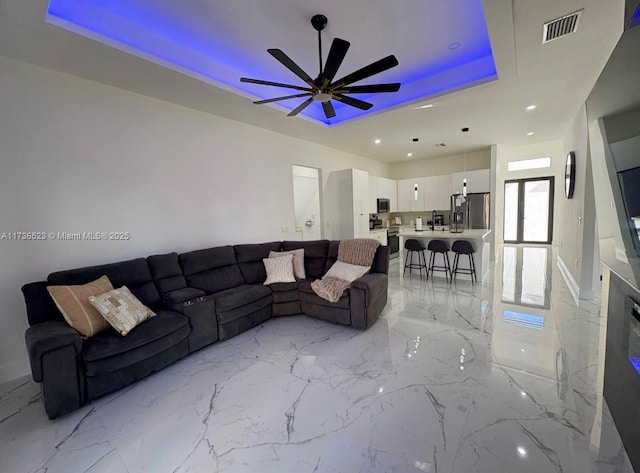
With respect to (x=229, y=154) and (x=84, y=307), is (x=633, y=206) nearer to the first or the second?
(x=84, y=307)

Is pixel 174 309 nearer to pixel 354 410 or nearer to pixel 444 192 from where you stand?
pixel 354 410

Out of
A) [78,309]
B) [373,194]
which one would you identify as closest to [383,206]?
[373,194]

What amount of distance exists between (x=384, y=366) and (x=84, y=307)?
2602 mm

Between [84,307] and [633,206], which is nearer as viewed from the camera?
[633,206]

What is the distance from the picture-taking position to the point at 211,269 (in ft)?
11.6

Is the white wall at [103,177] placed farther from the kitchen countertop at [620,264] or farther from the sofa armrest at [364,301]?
the kitchen countertop at [620,264]

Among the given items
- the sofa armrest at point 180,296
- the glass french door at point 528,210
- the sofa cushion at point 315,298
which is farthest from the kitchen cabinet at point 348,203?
the glass french door at point 528,210

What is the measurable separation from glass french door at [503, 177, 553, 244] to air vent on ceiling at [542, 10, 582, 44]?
24.6 ft

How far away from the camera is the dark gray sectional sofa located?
195cm

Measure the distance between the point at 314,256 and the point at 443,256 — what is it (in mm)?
2919

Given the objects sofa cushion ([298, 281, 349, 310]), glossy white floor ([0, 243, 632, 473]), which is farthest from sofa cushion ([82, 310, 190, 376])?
sofa cushion ([298, 281, 349, 310])

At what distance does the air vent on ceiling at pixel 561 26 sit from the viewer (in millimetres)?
2149

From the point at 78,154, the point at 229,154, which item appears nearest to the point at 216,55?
the point at 229,154

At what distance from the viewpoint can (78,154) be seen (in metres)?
2.79
